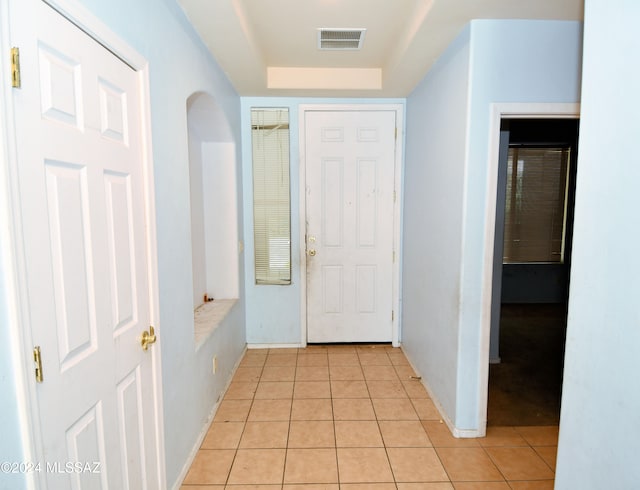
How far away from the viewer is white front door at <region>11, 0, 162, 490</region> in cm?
85

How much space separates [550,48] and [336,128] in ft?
5.95

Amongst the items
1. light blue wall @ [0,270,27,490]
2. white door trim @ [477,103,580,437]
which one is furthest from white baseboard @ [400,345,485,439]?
light blue wall @ [0,270,27,490]

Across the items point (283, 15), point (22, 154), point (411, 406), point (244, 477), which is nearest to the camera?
point (22, 154)

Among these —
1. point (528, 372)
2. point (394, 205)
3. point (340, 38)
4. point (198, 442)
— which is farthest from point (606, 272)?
point (528, 372)

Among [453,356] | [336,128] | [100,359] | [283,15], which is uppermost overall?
[283,15]

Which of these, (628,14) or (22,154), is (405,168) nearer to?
(628,14)

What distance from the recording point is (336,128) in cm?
330

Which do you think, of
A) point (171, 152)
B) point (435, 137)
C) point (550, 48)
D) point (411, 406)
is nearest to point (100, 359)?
point (171, 152)

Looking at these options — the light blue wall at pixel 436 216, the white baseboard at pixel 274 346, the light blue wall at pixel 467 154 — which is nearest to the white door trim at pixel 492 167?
the light blue wall at pixel 467 154

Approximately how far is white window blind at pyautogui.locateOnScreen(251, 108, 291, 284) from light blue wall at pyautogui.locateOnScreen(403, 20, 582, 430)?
139cm

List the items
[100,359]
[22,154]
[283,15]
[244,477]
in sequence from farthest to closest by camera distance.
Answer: [283,15]
[244,477]
[100,359]
[22,154]

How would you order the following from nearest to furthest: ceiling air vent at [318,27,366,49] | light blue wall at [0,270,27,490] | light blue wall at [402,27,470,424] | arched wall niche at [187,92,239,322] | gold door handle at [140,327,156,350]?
1. light blue wall at [0,270,27,490]
2. gold door handle at [140,327,156,350]
3. light blue wall at [402,27,470,424]
4. ceiling air vent at [318,27,366,49]
5. arched wall niche at [187,92,239,322]

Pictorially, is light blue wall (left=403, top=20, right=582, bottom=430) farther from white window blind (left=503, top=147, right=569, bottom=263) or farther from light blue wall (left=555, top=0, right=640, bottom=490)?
white window blind (left=503, top=147, right=569, bottom=263)

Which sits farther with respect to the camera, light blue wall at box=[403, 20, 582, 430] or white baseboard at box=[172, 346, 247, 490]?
light blue wall at box=[403, 20, 582, 430]
